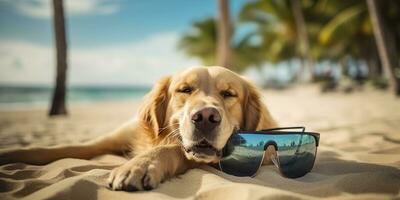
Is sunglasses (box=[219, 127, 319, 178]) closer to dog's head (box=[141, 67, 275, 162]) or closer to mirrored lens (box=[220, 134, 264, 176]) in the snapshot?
mirrored lens (box=[220, 134, 264, 176])

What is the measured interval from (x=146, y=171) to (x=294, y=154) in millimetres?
1184

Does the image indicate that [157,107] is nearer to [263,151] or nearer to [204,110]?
[204,110]

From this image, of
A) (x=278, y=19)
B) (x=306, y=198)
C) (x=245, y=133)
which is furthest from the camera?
(x=278, y=19)

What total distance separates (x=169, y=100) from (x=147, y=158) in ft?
3.32

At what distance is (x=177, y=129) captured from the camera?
3.02m

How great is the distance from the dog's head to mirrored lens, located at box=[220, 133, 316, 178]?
105 mm

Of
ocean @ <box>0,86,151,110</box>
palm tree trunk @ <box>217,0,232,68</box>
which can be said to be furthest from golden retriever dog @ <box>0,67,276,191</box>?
ocean @ <box>0,86,151,110</box>

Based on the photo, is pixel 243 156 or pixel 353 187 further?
pixel 243 156

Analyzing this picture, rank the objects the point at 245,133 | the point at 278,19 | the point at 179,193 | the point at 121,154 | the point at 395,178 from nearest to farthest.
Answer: the point at 179,193
the point at 395,178
the point at 245,133
the point at 121,154
the point at 278,19

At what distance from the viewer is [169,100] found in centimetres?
346

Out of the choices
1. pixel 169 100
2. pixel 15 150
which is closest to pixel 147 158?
pixel 169 100

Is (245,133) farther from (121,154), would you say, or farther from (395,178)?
(121,154)

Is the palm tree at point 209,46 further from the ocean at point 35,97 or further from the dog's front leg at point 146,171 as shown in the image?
the dog's front leg at point 146,171

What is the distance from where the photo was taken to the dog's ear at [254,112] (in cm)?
348
